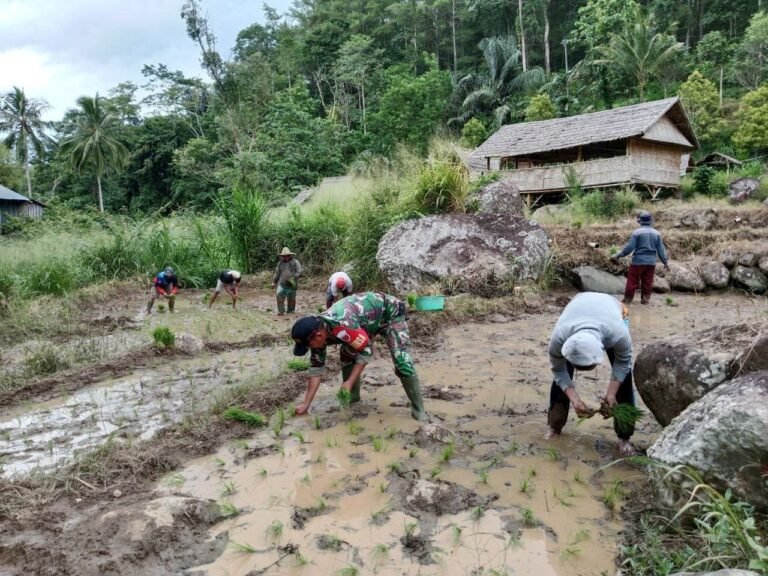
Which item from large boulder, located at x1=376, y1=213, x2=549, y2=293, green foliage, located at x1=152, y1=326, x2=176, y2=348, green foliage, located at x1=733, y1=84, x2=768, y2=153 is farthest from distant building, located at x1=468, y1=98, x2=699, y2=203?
green foliage, located at x1=152, y1=326, x2=176, y2=348

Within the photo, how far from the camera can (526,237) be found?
33.6ft

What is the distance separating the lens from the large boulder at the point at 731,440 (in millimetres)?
2645

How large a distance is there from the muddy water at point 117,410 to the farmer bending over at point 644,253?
616 cm

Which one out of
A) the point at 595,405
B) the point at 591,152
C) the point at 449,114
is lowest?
the point at 595,405

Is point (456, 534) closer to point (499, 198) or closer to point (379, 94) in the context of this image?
point (499, 198)

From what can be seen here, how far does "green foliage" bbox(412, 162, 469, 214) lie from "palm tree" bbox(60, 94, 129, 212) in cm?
2986

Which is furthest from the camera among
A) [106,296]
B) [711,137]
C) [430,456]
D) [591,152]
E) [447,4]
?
[447,4]

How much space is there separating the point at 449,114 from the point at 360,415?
3601 cm

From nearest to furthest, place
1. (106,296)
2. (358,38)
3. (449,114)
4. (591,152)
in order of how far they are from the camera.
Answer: (106,296)
(591,152)
(449,114)
(358,38)

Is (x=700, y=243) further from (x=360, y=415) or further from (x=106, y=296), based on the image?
(x=106, y=296)

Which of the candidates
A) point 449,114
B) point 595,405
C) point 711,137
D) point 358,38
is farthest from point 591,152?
point 358,38

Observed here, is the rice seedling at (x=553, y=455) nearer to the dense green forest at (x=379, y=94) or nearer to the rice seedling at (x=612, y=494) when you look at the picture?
the rice seedling at (x=612, y=494)

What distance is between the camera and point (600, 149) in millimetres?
22078

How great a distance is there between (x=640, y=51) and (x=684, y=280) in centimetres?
2364
